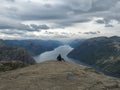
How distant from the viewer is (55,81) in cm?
4781

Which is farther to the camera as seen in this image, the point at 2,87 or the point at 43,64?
the point at 43,64

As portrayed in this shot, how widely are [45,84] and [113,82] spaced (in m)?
13.9

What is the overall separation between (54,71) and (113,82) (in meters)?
13.4

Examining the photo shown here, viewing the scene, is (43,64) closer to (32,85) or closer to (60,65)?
(60,65)

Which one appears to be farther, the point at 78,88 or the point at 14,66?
the point at 14,66

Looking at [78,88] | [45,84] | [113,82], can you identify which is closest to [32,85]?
[45,84]

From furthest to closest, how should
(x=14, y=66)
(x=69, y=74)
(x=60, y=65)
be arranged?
1. (x=14, y=66)
2. (x=60, y=65)
3. (x=69, y=74)

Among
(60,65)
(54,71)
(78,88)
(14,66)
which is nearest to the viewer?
(78,88)

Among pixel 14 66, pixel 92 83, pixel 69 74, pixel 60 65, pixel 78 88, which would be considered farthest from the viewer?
pixel 14 66

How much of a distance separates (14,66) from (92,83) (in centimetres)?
3720

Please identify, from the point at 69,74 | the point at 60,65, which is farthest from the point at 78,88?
the point at 60,65

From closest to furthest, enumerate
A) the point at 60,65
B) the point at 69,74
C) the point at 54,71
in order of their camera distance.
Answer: the point at 69,74
the point at 54,71
the point at 60,65

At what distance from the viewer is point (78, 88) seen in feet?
144

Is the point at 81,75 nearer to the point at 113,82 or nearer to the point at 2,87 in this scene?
the point at 113,82
